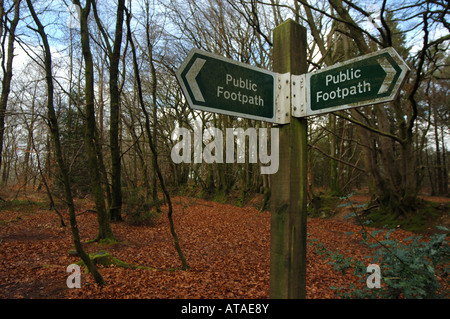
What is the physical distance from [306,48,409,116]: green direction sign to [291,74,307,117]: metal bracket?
0.09 feet

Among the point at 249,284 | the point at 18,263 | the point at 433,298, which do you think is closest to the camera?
the point at 433,298

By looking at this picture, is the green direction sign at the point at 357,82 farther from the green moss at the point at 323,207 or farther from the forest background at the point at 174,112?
the green moss at the point at 323,207

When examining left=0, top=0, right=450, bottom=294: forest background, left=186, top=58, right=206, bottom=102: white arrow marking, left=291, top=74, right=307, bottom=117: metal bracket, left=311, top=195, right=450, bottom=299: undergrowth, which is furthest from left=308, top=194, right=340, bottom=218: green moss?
left=186, top=58, right=206, bottom=102: white arrow marking

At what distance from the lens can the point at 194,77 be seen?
161 cm

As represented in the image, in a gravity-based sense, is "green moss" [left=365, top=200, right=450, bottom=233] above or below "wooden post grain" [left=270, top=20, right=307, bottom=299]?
below

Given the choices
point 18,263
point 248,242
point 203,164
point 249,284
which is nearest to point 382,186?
point 248,242

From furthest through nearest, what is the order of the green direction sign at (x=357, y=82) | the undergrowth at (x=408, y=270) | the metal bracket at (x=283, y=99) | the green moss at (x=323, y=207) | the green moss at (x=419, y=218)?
the green moss at (x=323, y=207) → the green moss at (x=419, y=218) → the undergrowth at (x=408, y=270) → the metal bracket at (x=283, y=99) → the green direction sign at (x=357, y=82)

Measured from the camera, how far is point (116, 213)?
9.98m

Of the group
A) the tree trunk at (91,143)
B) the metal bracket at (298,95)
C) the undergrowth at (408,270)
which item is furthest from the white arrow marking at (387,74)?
the tree trunk at (91,143)

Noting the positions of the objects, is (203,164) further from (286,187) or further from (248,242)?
(286,187)

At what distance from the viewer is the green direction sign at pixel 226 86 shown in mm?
1594

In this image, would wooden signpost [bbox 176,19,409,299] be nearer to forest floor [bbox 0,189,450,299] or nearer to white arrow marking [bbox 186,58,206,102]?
white arrow marking [bbox 186,58,206,102]

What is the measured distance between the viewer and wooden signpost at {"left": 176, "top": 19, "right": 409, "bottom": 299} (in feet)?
5.30
